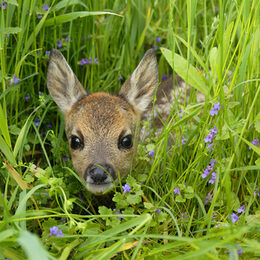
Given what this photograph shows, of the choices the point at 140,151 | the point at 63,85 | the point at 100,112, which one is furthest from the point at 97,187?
the point at 63,85

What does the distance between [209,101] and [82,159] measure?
137cm

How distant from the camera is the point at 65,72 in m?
4.57

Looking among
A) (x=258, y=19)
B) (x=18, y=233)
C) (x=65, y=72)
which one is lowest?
(x=18, y=233)

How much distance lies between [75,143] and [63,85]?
0.81m

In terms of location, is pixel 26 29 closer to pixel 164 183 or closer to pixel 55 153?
pixel 55 153

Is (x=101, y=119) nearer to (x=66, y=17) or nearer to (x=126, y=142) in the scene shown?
(x=126, y=142)

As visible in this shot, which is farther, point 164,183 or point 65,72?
point 65,72

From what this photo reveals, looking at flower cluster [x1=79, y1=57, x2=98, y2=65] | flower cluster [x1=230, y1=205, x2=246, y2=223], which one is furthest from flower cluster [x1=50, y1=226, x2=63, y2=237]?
flower cluster [x1=79, y1=57, x2=98, y2=65]

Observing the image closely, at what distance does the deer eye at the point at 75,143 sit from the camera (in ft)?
13.5

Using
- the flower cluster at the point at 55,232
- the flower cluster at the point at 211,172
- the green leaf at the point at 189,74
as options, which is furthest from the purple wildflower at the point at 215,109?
the flower cluster at the point at 55,232

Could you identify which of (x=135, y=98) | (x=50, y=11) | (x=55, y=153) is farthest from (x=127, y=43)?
(x=55, y=153)

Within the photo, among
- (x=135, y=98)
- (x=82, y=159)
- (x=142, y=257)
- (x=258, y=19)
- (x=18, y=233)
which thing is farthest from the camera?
(x=135, y=98)

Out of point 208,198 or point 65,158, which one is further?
point 65,158

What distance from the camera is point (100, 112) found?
420cm
